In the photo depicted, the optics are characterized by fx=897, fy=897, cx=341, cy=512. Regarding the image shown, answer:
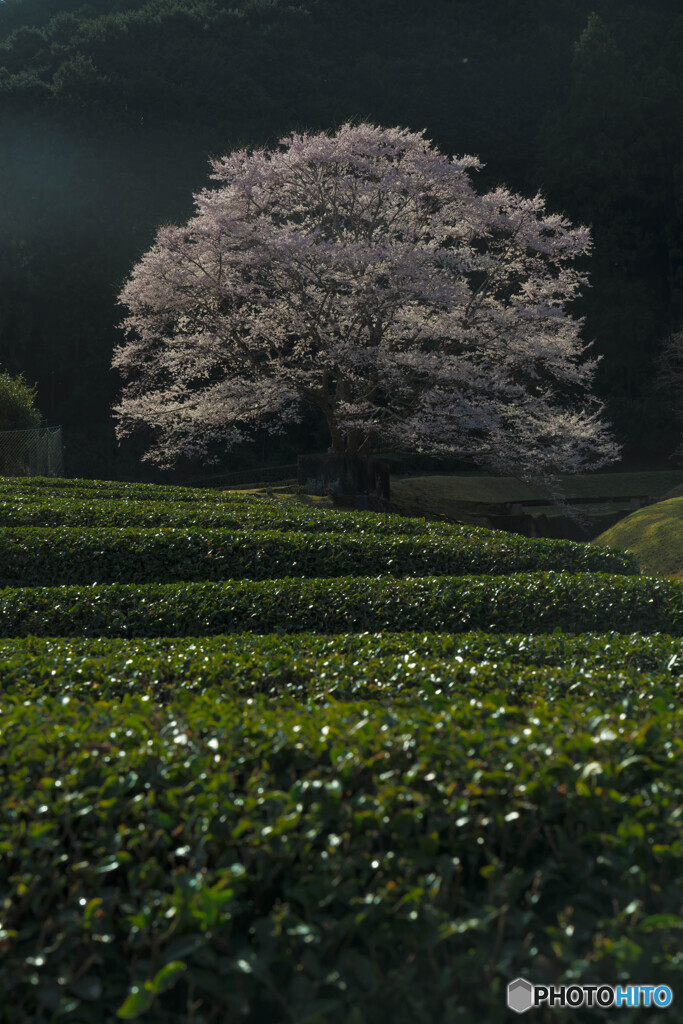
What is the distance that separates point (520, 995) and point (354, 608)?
5587 mm

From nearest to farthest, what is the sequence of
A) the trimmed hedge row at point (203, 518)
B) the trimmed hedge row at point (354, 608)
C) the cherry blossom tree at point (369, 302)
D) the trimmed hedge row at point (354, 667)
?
the trimmed hedge row at point (354, 667)
the trimmed hedge row at point (354, 608)
the trimmed hedge row at point (203, 518)
the cherry blossom tree at point (369, 302)

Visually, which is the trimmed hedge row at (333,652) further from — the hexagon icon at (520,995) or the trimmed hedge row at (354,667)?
the hexagon icon at (520,995)

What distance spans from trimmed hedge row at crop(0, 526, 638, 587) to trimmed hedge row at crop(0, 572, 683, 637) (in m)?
1.49

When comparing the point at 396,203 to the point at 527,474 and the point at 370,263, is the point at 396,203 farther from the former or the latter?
the point at 527,474

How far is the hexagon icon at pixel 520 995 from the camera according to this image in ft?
7.80

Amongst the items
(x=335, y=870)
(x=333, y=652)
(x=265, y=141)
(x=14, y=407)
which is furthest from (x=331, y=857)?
(x=265, y=141)

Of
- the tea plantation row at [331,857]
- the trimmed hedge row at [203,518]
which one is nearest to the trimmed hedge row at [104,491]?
the trimmed hedge row at [203,518]

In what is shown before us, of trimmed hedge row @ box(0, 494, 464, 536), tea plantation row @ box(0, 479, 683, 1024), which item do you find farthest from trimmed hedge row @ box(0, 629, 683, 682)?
trimmed hedge row @ box(0, 494, 464, 536)

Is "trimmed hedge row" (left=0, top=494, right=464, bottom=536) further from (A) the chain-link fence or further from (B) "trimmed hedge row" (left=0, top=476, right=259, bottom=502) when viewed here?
(A) the chain-link fence

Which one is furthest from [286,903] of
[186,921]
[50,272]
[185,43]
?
[185,43]

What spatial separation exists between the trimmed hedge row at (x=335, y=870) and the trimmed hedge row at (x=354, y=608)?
14.8 ft

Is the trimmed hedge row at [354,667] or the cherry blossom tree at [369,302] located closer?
the trimmed hedge row at [354,667]

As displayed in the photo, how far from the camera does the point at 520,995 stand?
2.39 m

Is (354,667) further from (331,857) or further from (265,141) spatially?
(265,141)
